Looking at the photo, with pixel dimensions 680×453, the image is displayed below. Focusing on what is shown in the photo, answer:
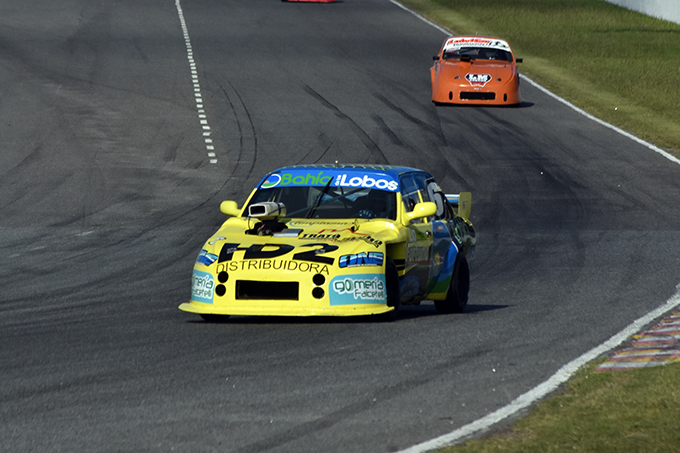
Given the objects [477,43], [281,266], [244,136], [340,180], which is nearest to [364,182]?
[340,180]

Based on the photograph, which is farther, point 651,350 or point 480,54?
point 480,54

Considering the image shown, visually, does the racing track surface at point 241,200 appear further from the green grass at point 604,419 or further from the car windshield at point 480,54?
the car windshield at point 480,54

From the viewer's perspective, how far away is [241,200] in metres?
18.9

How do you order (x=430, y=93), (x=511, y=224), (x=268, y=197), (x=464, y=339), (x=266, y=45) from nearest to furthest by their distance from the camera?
(x=464, y=339) < (x=268, y=197) < (x=511, y=224) < (x=430, y=93) < (x=266, y=45)

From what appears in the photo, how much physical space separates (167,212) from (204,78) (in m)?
13.0

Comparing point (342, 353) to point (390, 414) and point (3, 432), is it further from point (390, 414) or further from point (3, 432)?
point (3, 432)

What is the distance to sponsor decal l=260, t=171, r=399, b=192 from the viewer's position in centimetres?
1029

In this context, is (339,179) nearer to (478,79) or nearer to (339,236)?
(339,236)

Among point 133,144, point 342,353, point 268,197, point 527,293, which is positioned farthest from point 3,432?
point 133,144

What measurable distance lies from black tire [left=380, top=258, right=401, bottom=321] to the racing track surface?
119 mm

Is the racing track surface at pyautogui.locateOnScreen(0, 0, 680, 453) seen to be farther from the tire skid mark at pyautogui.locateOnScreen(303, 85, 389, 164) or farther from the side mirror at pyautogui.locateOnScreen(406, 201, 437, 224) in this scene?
the side mirror at pyautogui.locateOnScreen(406, 201, 437, 224)

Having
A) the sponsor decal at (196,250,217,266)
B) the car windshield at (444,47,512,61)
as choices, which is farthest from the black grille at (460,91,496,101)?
the sponsor decal at (196,250,217,266)

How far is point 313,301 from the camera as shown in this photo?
905cm

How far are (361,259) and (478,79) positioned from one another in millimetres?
18005
